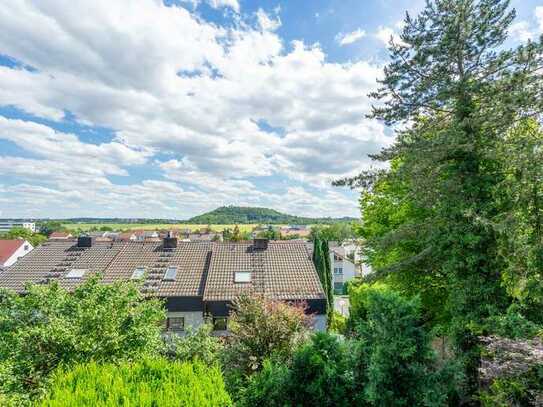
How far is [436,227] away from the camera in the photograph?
972 centimetres

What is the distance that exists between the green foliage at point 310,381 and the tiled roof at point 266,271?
9448mm

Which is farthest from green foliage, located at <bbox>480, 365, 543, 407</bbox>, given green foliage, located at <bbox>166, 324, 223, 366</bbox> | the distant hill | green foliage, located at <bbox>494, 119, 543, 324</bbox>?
the distant hill

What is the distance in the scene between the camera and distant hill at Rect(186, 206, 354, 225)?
14600 cm

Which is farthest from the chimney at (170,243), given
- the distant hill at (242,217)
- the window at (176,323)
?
the distant hill at (242,217)

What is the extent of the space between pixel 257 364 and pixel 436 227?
649 centimetres

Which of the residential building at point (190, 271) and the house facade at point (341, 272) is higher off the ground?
the residential building at point (190, 271)

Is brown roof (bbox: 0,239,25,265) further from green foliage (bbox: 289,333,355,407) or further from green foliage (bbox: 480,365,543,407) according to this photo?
green foliage (bbox: 480,365,543,407)

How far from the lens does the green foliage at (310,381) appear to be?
6543mm

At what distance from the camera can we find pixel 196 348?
8672mm

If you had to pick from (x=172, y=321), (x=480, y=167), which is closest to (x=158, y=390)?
(x=480, y=167)

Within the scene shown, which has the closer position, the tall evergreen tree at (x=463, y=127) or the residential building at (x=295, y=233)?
the tall evergreen tree at (x=463, y=127)

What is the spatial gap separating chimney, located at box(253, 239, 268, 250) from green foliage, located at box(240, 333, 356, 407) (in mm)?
15196

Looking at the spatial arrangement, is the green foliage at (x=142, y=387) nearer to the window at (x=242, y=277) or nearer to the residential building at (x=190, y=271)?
A: the residential building at (x=190, y=271)

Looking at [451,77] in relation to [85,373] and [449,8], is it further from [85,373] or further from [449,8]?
[85,373]
